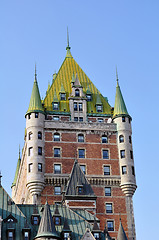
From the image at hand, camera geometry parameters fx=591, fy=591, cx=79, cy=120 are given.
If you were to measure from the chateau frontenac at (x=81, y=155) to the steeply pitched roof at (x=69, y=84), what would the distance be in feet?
0.58

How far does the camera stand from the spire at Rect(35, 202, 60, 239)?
7119 cm

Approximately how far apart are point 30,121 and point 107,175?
15907 millimetres

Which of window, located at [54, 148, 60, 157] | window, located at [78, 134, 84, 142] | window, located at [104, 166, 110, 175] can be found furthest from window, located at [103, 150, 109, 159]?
window, located at [54, 148, 60, 157]

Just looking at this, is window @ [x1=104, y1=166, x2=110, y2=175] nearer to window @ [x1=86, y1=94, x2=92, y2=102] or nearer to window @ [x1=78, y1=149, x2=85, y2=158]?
window @ [x1=78, y1=149, x2=85, y2=158]

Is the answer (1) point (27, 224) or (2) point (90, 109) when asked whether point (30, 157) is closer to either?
(2) point (90, 109)

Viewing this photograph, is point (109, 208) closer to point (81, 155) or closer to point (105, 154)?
point (105, 154)

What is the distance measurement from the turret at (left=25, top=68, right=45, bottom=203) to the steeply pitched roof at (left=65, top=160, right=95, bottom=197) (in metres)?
6.68

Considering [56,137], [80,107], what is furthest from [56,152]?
[80,107]

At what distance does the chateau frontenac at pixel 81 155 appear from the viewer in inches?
3627

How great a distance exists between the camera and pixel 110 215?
93.3 meters

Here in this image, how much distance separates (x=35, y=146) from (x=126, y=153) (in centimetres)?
1521

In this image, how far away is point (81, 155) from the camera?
323 feet

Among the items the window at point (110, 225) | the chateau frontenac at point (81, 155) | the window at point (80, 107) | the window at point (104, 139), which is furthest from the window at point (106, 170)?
the window at point (80, 107)

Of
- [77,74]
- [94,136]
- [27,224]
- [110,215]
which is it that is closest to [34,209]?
[27,224]
